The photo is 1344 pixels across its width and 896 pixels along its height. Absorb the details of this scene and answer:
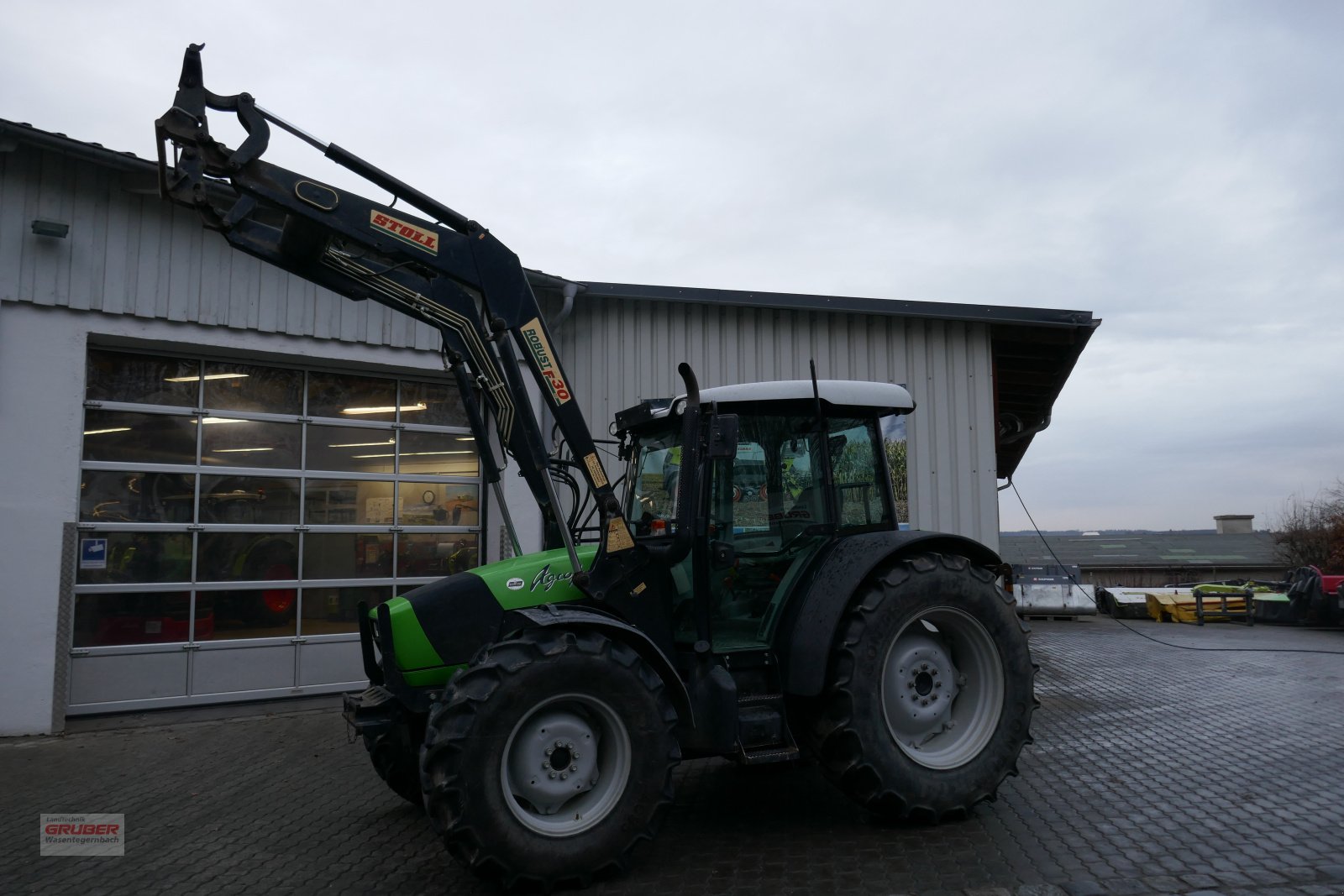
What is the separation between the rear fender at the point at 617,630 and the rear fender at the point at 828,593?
63 cm

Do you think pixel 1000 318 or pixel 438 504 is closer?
pixel 438 504

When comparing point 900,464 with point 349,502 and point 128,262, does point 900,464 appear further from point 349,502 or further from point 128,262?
point 128,262

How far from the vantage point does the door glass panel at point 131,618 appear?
7926 mm

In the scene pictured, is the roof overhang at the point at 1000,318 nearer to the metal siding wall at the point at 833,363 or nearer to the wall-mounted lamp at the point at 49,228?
the metal siding wall at the point at 833,363

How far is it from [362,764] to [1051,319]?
8751 millimetres

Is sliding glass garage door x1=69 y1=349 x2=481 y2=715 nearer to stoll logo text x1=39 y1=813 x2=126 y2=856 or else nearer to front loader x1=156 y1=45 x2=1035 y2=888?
stoll logo text x1=39 y1=813 x2=126 y2=856

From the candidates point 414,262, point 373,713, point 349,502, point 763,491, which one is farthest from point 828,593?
point 349,502

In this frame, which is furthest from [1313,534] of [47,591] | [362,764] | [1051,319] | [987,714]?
[47,591]

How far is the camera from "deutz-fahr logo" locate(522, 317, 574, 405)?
15.6 feet

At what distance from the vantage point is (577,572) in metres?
4.65

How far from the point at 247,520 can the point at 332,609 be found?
1.16 meters

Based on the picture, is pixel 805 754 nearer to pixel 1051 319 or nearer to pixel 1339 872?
pixel 1339 872

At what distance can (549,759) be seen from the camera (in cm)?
412

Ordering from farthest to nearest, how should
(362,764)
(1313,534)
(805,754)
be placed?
(1313,534), (362,764), (805,754)
